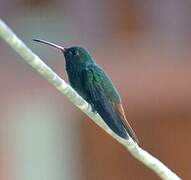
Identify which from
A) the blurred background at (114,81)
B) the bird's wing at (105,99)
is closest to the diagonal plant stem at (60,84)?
the bird's wing at (105,99)

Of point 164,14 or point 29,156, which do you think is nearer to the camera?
A: point 164,14

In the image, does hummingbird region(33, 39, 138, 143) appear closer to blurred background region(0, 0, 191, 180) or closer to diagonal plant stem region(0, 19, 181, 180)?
→ diagonal plant stem region(0, 19, 181, 180)

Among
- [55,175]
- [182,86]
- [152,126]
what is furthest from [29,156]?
[182,86]

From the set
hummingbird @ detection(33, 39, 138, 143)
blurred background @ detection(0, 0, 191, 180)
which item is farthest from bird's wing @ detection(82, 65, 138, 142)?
blurred background @ detection(0, 0, 191, 180)

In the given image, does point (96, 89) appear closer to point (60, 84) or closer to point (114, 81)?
point (60, 84)

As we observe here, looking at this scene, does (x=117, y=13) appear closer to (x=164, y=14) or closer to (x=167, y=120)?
(x=164, y=14)

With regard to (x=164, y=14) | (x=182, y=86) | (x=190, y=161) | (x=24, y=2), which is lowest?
(x=190, y=161)

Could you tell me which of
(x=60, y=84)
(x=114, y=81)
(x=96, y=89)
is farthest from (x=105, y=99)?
(x=114, y=81)
